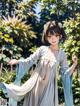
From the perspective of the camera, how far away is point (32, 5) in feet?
59.4

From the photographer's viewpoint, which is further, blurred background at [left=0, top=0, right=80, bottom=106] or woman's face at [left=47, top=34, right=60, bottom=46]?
blurred background at [left=0, top=0, right=80, bottom=106]

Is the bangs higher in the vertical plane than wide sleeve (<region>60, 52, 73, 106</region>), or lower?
higher

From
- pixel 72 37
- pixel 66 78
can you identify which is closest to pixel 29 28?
pixel 72 37

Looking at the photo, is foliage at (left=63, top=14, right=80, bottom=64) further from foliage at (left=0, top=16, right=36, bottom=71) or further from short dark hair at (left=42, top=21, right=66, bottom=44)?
short dark hair at (left=42, top=21, right=66, bottom=44)

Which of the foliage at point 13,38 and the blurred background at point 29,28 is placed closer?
the blurred background at point 29,28

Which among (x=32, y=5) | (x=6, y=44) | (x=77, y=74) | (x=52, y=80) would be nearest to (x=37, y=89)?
(x=52, y=80)

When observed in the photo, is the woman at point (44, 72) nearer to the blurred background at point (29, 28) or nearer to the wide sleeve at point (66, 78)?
the wide sleeve at point (66, 78)

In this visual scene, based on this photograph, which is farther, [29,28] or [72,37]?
[29,28]

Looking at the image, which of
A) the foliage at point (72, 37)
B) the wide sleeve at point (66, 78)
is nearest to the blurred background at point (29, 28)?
the foliage at point (72, 37)

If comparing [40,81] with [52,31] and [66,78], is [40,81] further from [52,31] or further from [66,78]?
[52,31]

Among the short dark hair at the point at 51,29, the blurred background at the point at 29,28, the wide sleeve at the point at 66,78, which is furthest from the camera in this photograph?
the blurred background at the point at 29,28

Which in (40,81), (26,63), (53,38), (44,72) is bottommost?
(40,81)

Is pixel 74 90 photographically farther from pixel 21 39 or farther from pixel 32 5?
pixel 32 5

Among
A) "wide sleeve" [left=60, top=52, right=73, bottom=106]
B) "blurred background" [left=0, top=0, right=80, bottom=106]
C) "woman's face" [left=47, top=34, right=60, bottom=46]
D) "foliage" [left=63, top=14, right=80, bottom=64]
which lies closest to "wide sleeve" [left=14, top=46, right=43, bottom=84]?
"woman's face" [left=47, top=34, right=60, bottom=46]
